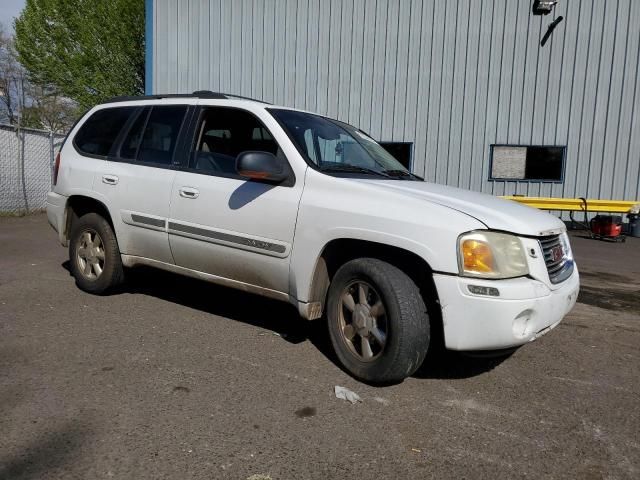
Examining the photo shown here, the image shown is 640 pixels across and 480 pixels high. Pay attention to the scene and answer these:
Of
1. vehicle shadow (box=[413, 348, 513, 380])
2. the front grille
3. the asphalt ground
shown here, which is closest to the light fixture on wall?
the asphalt ground

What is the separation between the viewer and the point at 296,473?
2.22 meters

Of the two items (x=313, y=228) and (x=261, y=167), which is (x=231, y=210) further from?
(x=313, y=228)

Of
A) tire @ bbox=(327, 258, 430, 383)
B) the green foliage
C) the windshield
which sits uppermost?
the green foliage

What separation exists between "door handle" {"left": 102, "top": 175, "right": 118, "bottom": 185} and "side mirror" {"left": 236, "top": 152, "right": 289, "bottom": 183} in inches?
61.1

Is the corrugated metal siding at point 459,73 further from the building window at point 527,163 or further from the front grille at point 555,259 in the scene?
the front grille at point 555,259

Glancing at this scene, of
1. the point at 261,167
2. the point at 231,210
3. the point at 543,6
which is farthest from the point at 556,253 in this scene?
the point at 543,6

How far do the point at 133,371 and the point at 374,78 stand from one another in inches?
456

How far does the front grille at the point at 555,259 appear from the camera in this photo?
310 cm

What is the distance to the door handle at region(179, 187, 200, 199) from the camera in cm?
390

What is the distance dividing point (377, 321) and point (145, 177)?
7.79 ft

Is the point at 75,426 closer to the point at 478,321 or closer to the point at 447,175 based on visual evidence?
the point at 478,321

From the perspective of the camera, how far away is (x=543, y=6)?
12352mm

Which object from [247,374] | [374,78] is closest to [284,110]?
[247,374]

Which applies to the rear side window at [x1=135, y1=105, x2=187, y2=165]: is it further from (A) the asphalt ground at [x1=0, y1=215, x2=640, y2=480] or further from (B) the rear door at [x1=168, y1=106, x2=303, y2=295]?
(A) the asphalt ground at [x1=0, y1=215, x2=640, y2=480]
